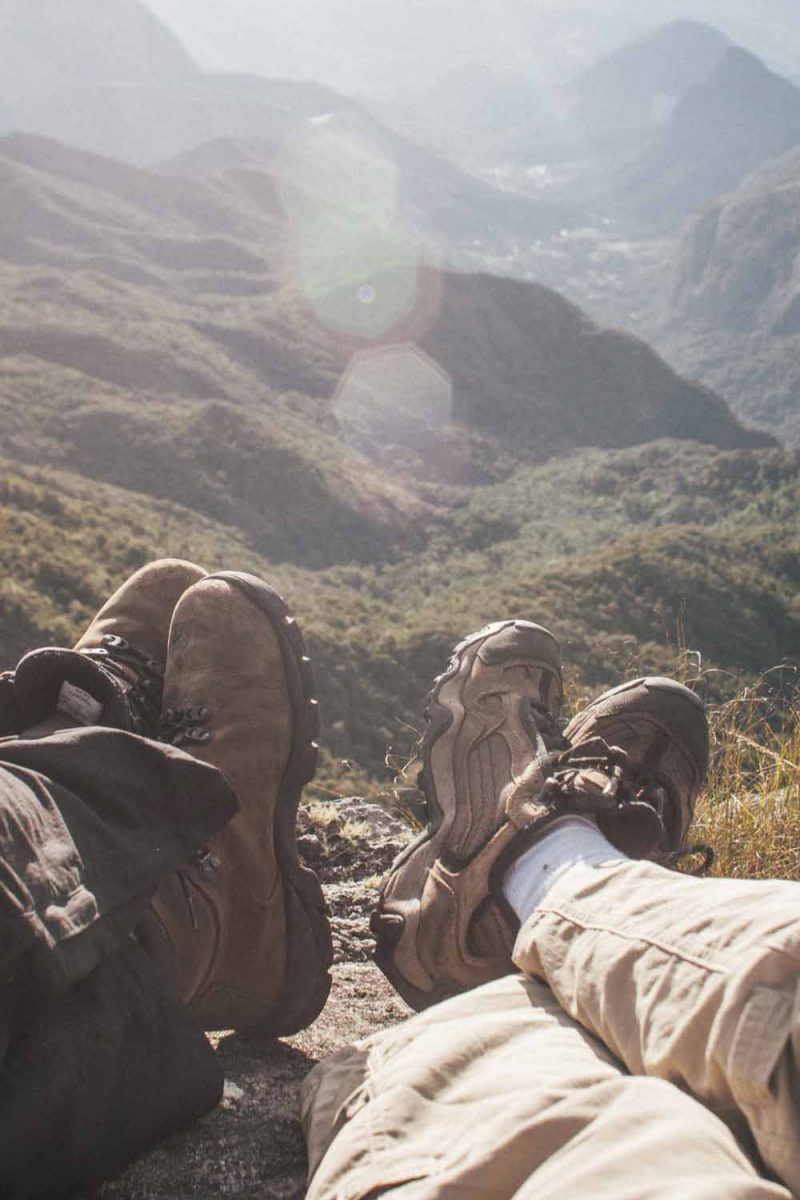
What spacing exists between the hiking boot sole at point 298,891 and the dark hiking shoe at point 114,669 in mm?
252

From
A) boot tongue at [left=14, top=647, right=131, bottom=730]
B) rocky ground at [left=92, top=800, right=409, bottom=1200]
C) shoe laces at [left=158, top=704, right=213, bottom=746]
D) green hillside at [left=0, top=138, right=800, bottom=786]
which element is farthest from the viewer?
green hillside at [left=0, top=138, right=800, bottom=786]

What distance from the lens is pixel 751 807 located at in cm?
231

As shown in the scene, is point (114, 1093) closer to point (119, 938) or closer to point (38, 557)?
point (119, 938)

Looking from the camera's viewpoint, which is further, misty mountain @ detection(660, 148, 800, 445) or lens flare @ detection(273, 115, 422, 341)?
misty mountain @ detection(660, 148, 800, 445)

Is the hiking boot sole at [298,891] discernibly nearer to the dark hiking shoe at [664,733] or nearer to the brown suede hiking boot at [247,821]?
the brown suede hiking boot at [247,821]

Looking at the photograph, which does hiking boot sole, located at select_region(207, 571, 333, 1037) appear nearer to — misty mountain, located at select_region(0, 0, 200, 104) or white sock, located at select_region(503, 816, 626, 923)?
white sock, located at select_region(503, 816, 626, 923)

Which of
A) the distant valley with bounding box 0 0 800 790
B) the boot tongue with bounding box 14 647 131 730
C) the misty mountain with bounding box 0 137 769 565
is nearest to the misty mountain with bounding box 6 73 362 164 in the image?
the distant valley with bounding box 0 0 800 790

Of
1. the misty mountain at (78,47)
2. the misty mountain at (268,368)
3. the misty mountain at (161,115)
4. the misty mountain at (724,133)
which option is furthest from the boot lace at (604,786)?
the misty mountain at (724,133)

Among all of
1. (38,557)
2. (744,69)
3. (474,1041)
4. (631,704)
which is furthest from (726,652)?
(744,69)

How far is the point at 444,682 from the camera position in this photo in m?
2.22

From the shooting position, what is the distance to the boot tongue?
139cm

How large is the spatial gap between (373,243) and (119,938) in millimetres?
75399

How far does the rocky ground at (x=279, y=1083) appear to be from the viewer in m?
1.15

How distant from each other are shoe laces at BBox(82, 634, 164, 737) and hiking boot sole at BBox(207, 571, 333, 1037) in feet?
0.83
